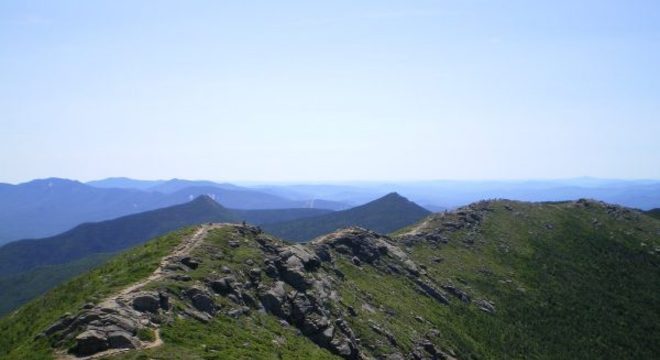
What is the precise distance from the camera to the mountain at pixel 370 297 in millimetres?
58469

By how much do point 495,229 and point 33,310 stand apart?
141 m

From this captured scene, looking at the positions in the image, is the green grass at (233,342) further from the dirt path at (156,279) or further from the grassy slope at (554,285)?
the grassy slope at (554,285)

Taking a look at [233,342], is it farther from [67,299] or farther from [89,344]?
[67,299]

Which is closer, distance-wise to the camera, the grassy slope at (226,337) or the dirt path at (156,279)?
the dirt path at (156,279)

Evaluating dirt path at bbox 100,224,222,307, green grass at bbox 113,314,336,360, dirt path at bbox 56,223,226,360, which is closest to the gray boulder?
dirt path at bbox 56,223,226,360

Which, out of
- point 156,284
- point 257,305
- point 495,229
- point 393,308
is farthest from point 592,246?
point 156,284

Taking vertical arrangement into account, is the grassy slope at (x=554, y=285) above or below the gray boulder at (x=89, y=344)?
below

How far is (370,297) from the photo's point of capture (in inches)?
3935

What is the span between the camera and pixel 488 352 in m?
104

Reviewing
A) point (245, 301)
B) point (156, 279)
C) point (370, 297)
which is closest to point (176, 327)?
point (156, 279)

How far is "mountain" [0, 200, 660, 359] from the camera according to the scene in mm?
58469

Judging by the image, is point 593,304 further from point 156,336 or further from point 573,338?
point 156,336

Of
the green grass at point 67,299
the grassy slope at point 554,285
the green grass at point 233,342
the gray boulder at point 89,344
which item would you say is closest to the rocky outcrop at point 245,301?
the gray boulder at point 89,344

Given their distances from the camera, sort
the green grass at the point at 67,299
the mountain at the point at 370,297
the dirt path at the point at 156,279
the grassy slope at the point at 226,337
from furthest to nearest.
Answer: the mountain at the point at 370,297 → the green grass at the point at 67,299 → the grassy slope at the point at 226,337 → the dirt path at the point at 156,279
